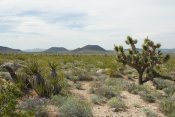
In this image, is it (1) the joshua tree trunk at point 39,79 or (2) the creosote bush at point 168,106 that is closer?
(2) the creosote bush at point 168,106

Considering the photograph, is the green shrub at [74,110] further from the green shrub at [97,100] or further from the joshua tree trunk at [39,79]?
the joshua tree trunk at [39,79]

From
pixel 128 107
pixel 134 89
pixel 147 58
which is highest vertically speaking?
pixel 147 58

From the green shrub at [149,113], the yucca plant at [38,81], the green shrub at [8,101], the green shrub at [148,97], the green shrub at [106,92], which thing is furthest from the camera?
the green shrub at [106,92]

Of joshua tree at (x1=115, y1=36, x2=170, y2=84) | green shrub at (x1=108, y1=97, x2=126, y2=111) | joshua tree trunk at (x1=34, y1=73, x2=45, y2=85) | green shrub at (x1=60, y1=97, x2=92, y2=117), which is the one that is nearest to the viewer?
green shrub at (x1=60, y1=97, x2=92, y2=117)

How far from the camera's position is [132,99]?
41.2 feet

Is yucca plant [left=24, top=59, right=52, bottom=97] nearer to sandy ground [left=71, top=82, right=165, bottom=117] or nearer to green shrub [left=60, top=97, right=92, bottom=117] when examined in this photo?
sandy ground [left=71, top=82, right=165, bottom=117]

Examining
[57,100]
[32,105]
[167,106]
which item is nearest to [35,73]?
[57,100]

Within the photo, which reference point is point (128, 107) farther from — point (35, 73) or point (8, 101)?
point (8, 101)

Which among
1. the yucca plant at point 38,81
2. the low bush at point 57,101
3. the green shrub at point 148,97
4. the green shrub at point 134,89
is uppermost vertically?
the yucca plant at point 38,81

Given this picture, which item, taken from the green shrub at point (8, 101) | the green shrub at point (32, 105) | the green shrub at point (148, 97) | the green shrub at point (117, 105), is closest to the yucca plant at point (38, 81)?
the green shrub at point (32, 105)

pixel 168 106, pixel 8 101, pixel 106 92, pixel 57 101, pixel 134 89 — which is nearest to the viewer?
pixel 8 101

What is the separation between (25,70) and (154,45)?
7240 millimetres

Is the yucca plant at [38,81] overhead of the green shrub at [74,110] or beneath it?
overhead

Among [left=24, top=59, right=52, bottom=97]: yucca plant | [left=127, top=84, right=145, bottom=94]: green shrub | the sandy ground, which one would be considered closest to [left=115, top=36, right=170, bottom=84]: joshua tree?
[left=127, top=84, right=145, bottom=94]: green shrub
